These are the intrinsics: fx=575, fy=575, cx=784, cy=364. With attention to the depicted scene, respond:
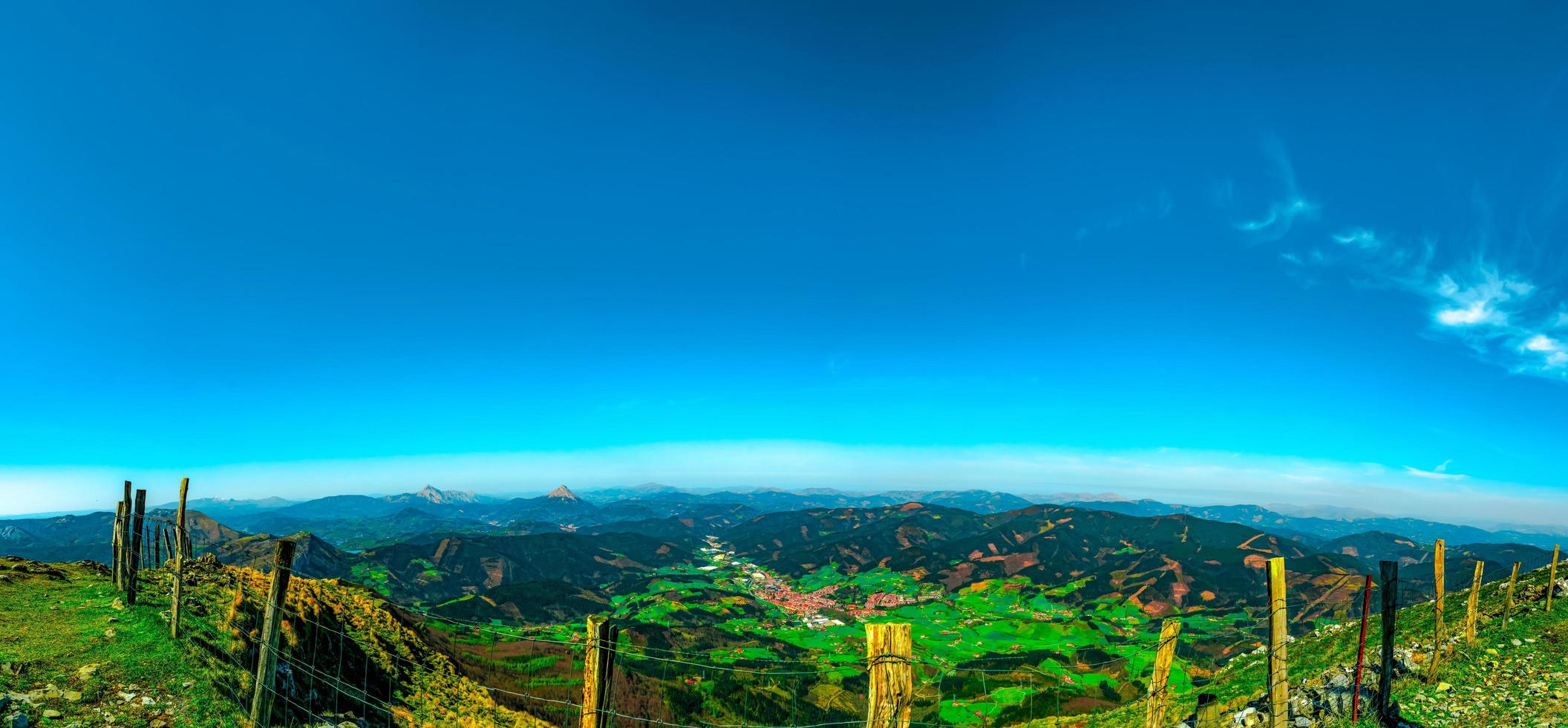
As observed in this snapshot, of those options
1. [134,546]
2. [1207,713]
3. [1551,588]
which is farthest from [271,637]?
[1551,588]

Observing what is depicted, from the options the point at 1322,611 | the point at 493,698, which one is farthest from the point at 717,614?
the point at 1322,611

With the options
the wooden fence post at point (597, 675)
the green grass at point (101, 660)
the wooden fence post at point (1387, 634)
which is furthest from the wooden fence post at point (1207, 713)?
the green grass at point (101, 660)

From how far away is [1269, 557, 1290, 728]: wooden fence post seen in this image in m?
10.9

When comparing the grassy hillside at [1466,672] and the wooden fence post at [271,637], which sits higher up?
the wooden fence post at [271,637]

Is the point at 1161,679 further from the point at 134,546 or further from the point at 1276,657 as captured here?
the point at 134,546

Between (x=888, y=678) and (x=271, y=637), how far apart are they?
48.8ft

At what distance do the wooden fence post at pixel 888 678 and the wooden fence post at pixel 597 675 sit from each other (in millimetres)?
5096

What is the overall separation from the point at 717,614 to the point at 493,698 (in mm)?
156787

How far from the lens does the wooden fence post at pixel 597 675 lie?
36.0ft

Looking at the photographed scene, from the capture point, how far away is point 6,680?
15.6 m

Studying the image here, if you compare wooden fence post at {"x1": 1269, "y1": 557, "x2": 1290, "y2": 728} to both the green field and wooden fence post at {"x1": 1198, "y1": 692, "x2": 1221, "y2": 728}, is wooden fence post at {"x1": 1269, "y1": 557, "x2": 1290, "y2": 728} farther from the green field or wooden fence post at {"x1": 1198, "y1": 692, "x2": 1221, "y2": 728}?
the green field

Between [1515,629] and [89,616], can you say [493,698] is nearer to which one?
[89,616]

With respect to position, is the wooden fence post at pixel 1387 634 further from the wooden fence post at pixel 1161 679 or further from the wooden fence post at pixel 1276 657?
the wooden fence post at pixel 1276 657

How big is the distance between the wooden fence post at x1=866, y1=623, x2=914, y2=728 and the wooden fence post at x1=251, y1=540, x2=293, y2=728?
46.3 feet
